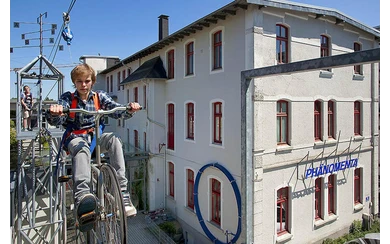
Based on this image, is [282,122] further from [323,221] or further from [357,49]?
[357,49]

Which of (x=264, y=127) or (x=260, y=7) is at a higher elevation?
(x=260, y=7)

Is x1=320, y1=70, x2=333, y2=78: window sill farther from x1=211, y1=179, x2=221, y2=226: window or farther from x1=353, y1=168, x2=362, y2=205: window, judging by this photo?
x1=211, y1=179, x2=221, y2=226: window

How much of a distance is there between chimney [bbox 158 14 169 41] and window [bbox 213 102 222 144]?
29.5ft

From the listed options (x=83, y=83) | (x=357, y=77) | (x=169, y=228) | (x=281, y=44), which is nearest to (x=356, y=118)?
(x=357, y=77)

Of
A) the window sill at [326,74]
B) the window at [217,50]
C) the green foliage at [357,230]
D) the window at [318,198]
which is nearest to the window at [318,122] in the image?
the window sill at [326,74]

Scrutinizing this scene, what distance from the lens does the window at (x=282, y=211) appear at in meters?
10.2

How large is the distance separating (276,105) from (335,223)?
604 centimetres

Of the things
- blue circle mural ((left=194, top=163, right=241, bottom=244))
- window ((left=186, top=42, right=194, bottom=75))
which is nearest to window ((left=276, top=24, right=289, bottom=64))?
window ((left=186, top=42, right=194, bottom=75))

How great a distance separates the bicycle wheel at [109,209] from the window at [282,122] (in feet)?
26.0

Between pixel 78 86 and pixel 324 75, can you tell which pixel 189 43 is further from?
pixel 78 86

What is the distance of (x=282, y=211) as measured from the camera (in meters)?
10.3

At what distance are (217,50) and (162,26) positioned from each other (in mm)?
8445

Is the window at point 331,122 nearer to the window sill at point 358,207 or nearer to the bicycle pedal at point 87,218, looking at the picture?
the window sill at point 358,207

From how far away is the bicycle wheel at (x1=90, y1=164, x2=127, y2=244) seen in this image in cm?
280
